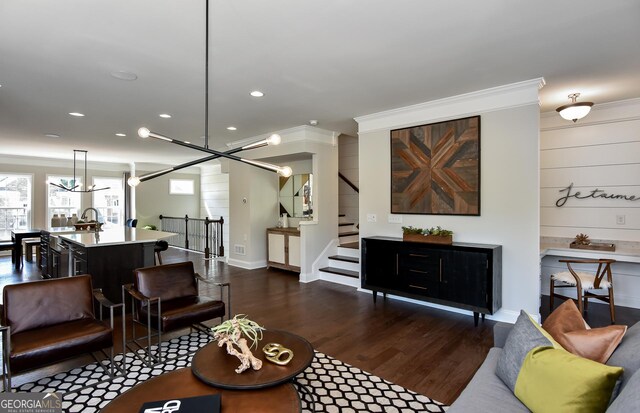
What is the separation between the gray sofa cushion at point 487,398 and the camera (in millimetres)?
1563

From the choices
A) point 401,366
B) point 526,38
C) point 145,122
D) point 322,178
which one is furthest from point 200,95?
point 401,366

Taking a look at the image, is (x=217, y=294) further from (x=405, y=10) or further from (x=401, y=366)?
(x=405, y=10)

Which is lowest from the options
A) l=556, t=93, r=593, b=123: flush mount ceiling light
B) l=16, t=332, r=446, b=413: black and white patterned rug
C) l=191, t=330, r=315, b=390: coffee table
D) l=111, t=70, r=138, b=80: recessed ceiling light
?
l=16, t=332, r=446, b=413: black and white patterned rug

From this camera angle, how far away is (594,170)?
4766 millimetres

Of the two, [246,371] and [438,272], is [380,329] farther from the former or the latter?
[246,371]

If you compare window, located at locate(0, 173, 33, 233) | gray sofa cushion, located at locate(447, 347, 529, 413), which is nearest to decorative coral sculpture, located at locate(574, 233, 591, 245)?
gray sofa cushion, located at locate(447, 347, 529, 413)

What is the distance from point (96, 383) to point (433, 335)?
3109mm

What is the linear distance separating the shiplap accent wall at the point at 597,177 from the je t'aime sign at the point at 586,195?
4 cm

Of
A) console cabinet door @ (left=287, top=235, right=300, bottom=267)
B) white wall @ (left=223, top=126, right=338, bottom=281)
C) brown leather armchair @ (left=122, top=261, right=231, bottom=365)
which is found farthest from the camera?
console cabinet door @ (left=287, top=235, right=300, bottom=267)

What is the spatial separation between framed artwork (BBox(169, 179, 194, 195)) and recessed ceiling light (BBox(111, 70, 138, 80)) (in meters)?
8.64

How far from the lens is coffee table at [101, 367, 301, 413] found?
167cm

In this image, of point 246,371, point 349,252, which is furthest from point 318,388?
point 349,252

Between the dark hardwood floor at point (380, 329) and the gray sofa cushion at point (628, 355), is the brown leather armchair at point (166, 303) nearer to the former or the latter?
the dark hardwood floor at point (380, 329)

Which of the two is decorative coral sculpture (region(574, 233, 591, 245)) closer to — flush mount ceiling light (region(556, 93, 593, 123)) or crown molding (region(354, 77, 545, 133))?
flush mount ceiling light (region(556, 93, 593, 123))
